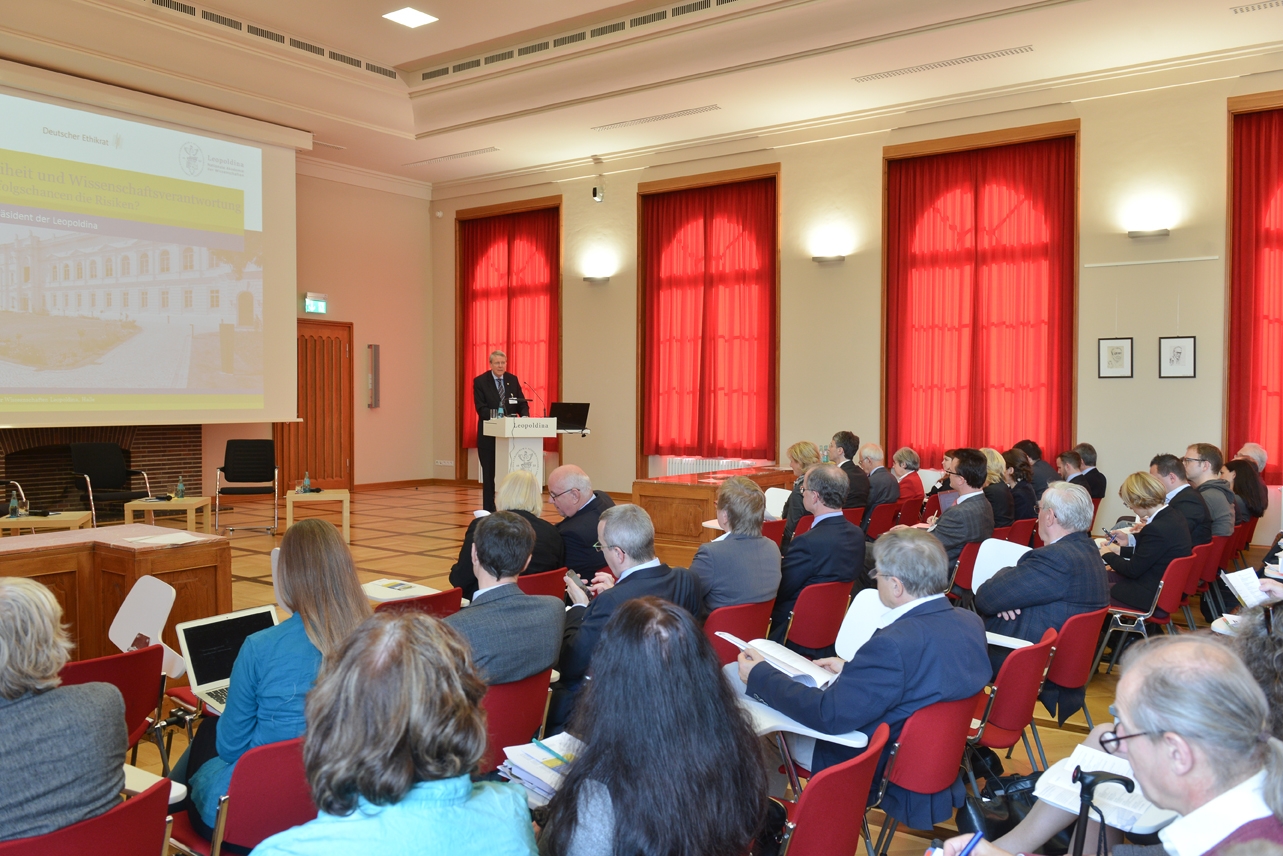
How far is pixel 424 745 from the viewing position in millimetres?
1307

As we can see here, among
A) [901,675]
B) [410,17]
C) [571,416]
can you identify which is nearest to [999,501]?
[901,675]

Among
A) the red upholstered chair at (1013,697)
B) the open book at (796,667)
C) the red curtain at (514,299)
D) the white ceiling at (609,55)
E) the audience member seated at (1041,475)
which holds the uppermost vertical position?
the white ceiling at (609,55)

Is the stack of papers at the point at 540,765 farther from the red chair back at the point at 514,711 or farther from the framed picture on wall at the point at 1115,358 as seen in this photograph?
the framed picture on wall at the point at 1115,358

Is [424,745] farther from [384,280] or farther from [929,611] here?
[384,280]

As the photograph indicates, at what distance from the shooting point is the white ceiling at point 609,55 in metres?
7.52

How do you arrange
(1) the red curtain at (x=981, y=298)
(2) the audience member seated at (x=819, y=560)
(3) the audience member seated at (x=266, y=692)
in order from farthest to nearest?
(1) the red curtain at (x=981, y=298) → (2) the audience member seated at (x=819, y=560) → (3) the audience member seated at (x=266, y=692)

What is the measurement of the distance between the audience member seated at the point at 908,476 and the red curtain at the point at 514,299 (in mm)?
5877

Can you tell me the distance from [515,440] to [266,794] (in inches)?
320

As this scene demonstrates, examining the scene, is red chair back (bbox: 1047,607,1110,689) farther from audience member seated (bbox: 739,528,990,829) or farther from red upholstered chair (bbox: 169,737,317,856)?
red upholstered chair (bbox: 169,737,317,856)

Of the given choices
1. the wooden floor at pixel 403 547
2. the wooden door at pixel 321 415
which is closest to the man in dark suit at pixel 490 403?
the wooden floor at pixel 403 547

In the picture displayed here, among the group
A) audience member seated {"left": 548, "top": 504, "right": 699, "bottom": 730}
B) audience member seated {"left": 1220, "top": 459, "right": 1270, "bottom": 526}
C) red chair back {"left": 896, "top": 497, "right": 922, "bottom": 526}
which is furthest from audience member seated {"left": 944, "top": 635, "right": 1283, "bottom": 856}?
audience member seated {"left": 1220, "top": 459, "right": 1270, "bottom": 526}

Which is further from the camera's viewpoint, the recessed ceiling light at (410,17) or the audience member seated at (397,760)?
the recessed ceiling light at (410,17)

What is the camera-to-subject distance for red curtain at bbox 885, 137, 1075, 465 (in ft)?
29.5

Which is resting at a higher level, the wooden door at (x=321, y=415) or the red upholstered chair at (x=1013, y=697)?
the wooden door at (x=321, y=415)
